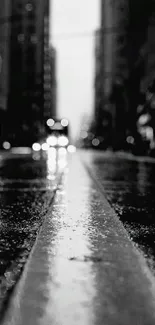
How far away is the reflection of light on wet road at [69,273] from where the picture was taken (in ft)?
9.41

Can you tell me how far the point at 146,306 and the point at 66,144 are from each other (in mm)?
67970

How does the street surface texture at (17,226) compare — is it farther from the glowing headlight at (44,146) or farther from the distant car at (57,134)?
the distant car at (57,134)

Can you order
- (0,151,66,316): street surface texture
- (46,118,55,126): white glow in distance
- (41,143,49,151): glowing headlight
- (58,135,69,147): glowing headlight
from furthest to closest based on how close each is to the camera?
(46,118,55,126): white glow in distance, (58,135,69,147): glowing headlight, (41,143,49,151): glowing headlight, (0,151,66,316): street surface texture

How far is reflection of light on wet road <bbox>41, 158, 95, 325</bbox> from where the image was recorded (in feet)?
9.41

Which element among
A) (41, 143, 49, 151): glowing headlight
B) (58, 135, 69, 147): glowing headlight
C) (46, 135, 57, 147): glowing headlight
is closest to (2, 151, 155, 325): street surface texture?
(41, 143, 49, 151): glowing headlight

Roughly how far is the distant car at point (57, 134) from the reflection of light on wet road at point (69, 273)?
6279cm

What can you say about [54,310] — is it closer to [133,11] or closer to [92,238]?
[92,238]

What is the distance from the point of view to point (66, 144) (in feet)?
233

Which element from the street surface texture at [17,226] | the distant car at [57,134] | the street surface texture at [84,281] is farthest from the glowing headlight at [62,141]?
the street surface texture at [84,281]

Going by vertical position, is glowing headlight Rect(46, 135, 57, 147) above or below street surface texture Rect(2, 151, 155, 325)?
below

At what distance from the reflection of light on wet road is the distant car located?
62.8m

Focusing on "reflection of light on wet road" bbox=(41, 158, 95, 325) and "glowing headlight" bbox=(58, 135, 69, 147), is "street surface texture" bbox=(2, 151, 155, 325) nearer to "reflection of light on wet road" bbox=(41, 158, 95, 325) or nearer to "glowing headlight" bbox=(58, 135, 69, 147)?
"reflection of light on wet road" bbox=(41, 158, 95, 325)

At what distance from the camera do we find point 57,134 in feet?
Answer: 228

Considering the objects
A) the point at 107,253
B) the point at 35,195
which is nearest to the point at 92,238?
the point at 107,253
